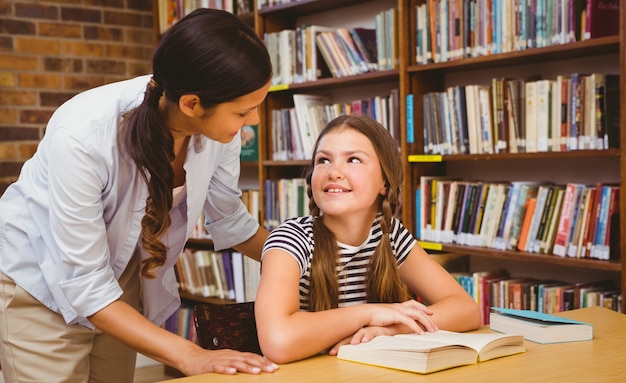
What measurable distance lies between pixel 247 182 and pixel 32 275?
98.6 inches

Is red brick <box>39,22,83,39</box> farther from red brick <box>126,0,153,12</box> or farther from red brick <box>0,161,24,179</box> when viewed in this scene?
red brick <box>0,161,24,179</box>

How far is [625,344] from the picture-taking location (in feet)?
5.17

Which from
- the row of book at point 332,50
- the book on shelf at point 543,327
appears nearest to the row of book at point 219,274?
the row of book at point 332,50

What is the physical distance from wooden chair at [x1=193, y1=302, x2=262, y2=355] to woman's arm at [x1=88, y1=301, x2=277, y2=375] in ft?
0.49

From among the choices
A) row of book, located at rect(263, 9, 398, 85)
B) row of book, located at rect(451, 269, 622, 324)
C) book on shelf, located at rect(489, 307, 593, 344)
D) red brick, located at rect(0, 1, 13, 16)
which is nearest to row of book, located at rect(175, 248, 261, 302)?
row of book, located at rect(263, 9, 398, 85)

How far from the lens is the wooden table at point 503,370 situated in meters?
1.32

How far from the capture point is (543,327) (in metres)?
1.59

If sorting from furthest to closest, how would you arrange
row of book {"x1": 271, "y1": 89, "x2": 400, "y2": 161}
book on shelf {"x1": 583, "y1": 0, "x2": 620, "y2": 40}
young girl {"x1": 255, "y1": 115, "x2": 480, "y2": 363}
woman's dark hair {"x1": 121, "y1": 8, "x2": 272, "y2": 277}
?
row of book {"x1": 271, "y1": 89, "x2": 400, "y2": 161} → book on shelf {"x1": 583, "y1": 0, "x2": 620, "y2": 40} → young girl {"x1": 255, "y1": 115, "x2": 480, "y2": 363} → woman's dark hair {"x1": 121, "y1": 8, "x2": 272, "y2": 277}

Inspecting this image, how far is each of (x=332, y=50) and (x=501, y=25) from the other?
86 centimetres

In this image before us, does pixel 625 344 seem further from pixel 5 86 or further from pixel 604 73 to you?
pixel 5 86

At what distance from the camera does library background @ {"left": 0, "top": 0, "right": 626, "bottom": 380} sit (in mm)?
2596

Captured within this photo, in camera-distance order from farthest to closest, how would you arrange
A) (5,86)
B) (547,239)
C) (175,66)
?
(5,86) < (547,239) < (175,66)

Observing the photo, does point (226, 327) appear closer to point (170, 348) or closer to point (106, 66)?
point (170, 348)

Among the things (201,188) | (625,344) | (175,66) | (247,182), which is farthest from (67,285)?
(247,182)
